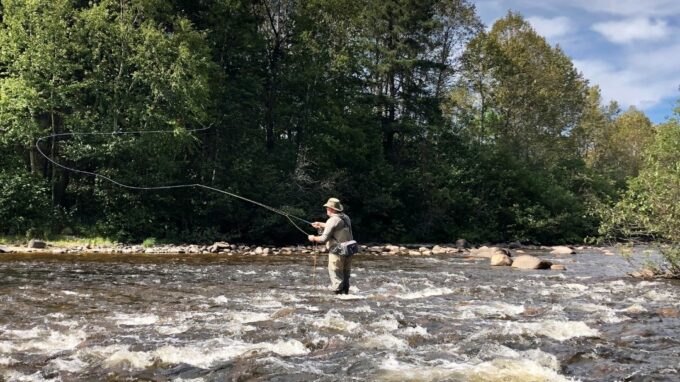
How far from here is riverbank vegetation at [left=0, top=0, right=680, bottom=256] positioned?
24766mm

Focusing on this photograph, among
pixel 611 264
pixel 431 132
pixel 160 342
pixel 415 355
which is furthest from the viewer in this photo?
pixel 431 132

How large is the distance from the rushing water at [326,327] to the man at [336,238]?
1.66ft

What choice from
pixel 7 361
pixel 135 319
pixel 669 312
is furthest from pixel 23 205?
pixel 669 312

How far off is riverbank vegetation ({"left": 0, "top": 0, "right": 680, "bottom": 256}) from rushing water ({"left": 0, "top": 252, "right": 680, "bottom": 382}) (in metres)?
4.59

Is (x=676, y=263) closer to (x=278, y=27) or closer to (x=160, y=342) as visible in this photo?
(x=160, y=342)

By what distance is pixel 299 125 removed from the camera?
1325 inches

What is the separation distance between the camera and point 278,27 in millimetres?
33781

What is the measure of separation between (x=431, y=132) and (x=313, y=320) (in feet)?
94.6

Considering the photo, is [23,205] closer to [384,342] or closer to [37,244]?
[37,244]

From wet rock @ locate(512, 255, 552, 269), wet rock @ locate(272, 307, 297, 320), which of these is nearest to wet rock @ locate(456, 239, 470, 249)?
wet rock @ locate(512, 255, 552, 269)

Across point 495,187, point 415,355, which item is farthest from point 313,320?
point 495,187

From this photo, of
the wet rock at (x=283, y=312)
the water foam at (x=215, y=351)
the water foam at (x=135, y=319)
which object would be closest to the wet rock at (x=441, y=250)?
the wet rock at (x=283, y=312)

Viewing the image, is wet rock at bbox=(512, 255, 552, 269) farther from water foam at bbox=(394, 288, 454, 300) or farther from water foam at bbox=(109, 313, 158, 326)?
water foam at bbox=(109, 313, 158, 326)

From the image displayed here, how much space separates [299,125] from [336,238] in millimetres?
22651
